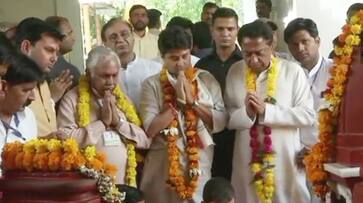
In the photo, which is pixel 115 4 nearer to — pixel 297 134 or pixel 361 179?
pixel 297 134

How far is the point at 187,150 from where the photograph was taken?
4.07 metres

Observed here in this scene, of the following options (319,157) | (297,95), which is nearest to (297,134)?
A: (297,95)

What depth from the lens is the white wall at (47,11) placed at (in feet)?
25.7

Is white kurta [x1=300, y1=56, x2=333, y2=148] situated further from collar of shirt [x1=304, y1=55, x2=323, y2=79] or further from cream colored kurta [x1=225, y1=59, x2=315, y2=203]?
cream colored kurta [x1=225, y1=59, x2=315, y2=203]

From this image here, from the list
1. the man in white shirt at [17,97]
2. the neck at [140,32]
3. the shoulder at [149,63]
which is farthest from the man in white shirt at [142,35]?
the man in white shirt at [17,97]

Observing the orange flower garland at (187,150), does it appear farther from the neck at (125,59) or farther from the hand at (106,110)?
the neck at (125,59)

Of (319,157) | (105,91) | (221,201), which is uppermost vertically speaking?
(105,91)

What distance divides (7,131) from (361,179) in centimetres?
145

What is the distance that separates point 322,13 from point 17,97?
17.5 ft

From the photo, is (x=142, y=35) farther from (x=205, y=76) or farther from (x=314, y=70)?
(x=205, y=76)

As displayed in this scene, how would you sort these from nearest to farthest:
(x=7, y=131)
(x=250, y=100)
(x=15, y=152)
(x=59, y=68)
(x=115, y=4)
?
(x=15, y=152)
(x=7, y=131)
(x=250, y=100)
(x=59, y=68)
(x=115, y=4)

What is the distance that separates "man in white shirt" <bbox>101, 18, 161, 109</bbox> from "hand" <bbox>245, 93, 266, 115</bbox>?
0.74 metres

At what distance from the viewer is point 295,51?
4.70m

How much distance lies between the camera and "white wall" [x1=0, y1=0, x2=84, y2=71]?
783 cm
